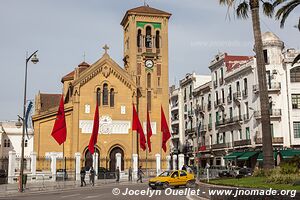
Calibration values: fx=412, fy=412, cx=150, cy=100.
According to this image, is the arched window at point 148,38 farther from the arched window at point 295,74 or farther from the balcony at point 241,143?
the arched window at point 295,74

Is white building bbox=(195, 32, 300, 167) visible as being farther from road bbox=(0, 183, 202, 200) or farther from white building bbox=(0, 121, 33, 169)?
white building bbox=(0, 121, 33, 169)

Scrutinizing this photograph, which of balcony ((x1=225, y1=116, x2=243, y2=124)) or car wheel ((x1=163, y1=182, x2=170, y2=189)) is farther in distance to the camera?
balcony ((x1=225, y1=116, x2=243, y2=124))

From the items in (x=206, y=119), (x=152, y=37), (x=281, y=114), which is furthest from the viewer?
(x=206, y=119)

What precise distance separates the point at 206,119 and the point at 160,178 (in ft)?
113

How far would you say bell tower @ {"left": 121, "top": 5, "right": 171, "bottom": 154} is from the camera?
167 ft

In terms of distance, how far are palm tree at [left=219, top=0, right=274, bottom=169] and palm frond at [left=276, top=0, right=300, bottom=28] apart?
48 centimetres

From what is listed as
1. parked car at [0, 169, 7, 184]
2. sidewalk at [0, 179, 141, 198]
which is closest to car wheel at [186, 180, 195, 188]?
sidewalk at [0, 179, 141, 198]

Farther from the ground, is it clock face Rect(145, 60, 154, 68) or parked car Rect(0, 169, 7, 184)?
clock face Rect(145, 60, 154, 68)

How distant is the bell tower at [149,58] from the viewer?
1998 inches

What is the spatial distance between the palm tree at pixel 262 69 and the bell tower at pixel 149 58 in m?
28.0

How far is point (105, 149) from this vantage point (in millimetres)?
47125

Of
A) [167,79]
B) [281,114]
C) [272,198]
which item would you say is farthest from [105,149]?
[272,198]

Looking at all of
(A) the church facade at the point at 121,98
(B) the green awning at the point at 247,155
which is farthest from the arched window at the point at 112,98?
(B) the green awning at the point at 247,155

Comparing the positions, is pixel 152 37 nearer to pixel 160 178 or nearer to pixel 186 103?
pixel 186 103
